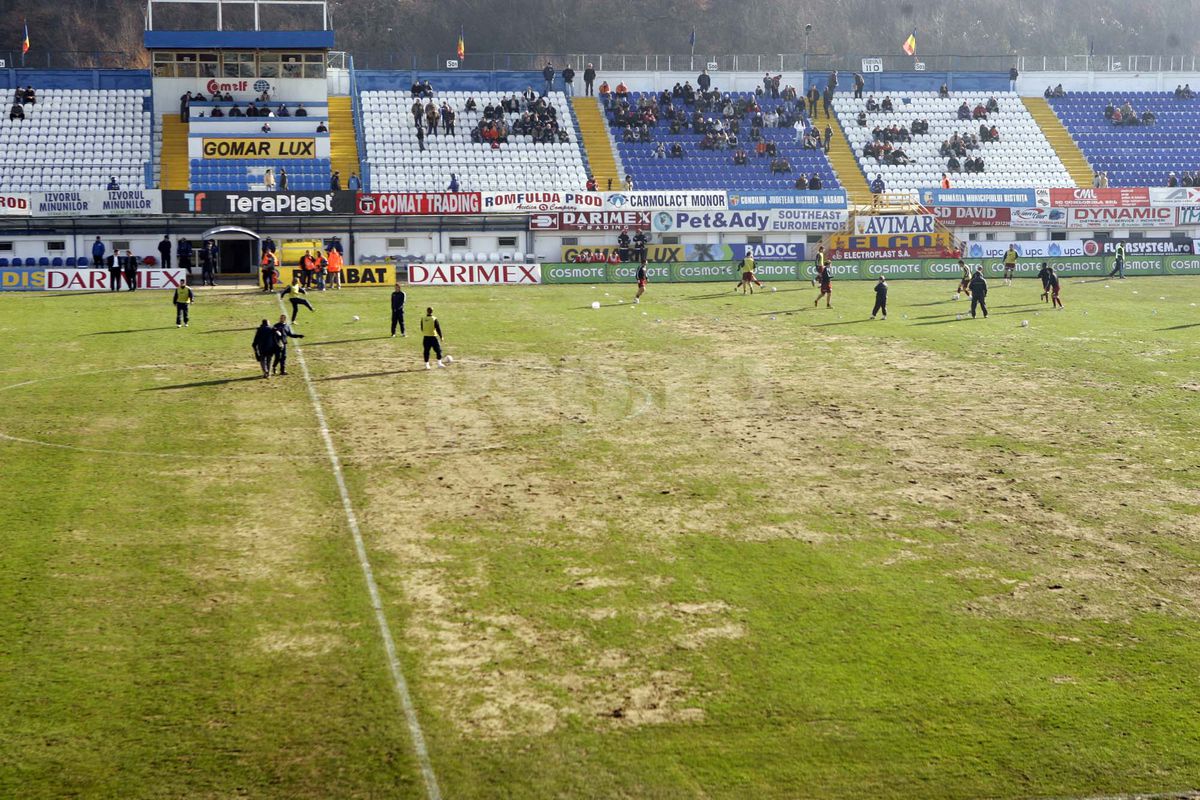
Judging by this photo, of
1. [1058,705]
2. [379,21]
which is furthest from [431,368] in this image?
[379,21]

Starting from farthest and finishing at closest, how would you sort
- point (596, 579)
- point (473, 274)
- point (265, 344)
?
point (473, 274) → point (265, 344) → point (596, 579)

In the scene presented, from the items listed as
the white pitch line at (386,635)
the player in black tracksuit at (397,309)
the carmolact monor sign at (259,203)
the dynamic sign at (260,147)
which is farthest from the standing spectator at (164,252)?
the white pitch line at (386,635)

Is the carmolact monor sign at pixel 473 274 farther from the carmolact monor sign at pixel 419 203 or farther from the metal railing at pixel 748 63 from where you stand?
the metal railing at pixel 748 63

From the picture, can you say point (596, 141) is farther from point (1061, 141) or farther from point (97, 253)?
point (1061, 141)

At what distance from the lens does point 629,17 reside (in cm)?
11075

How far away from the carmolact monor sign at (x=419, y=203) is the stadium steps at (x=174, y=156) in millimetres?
10826

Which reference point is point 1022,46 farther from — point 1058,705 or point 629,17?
point 1058,705

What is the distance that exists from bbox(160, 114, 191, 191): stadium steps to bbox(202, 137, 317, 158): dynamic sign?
140cm

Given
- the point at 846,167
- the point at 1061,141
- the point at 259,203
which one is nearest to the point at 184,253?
the point at 259,203

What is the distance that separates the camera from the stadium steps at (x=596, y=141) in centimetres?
6925

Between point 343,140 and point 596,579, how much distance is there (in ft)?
181

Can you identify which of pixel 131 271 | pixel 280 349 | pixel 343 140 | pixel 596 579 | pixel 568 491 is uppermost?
pixel 343 140

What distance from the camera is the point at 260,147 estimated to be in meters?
66.0

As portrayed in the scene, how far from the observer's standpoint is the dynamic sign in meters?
65.6
